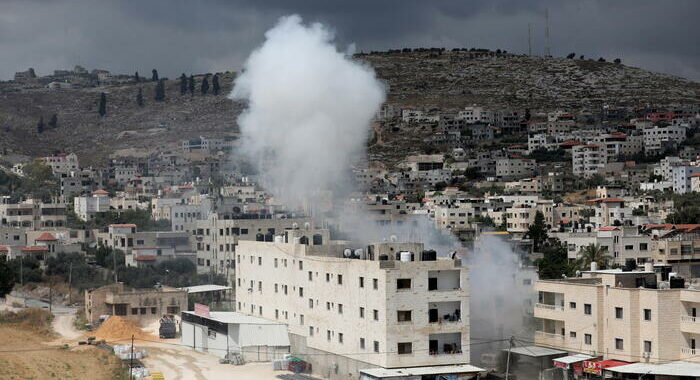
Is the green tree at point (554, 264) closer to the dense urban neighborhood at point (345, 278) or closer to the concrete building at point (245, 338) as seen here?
the dense urban neighborhood at point (345, 278)

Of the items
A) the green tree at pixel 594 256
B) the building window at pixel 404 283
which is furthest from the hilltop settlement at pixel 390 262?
the green tree at pixel 594 256

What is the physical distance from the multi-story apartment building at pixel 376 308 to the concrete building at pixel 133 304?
17030mm

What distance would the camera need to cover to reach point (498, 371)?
49094mm

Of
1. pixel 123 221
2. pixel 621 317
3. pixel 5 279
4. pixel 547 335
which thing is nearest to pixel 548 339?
pixel 547 335

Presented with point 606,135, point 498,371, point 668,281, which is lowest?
point 498,371

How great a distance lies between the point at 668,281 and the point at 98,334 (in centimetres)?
3151

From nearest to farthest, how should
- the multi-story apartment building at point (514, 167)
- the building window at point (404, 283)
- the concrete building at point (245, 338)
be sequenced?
the building window at point (404, 283)
the concrete building at point (245, 338)
the multi-story apartment building at point (514, 167)

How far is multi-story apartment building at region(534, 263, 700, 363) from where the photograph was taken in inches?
1793

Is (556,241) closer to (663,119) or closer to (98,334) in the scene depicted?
(98,334)

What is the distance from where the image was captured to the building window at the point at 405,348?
46.9 meters

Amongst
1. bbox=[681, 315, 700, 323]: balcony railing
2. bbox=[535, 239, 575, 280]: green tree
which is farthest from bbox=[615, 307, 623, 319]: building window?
bbox=[535, 239, 575, 280]: green tree

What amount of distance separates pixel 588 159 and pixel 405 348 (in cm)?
11816

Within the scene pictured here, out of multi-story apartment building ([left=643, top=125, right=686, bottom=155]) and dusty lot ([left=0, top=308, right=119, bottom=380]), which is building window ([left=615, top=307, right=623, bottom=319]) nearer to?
dusty lot ([left=0, top=308, right=119, bottom=380])

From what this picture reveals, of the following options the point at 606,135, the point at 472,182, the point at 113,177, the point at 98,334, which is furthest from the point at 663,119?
the point at 98,334
